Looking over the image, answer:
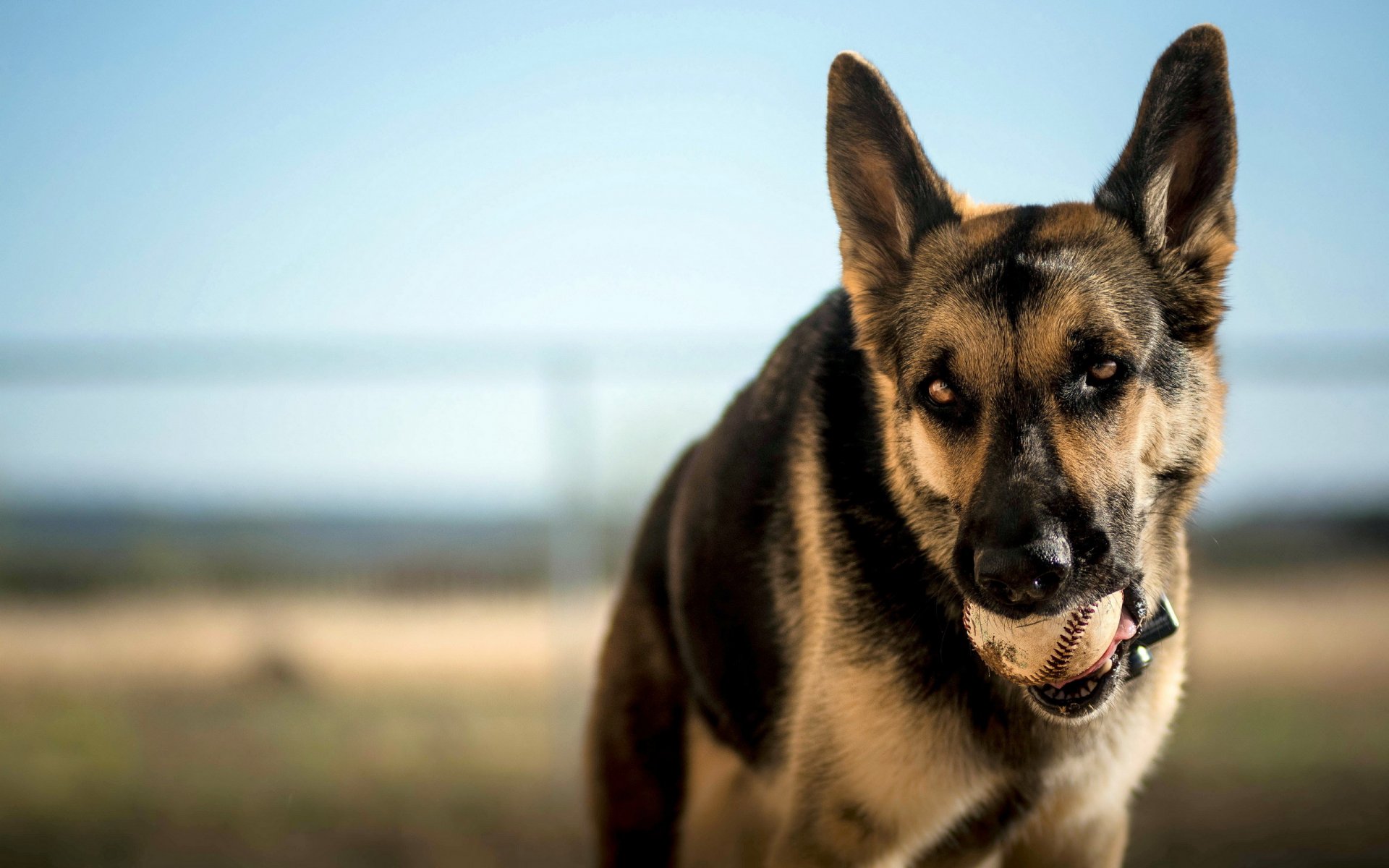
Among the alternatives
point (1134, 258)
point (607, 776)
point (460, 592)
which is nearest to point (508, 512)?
point (460, 592)

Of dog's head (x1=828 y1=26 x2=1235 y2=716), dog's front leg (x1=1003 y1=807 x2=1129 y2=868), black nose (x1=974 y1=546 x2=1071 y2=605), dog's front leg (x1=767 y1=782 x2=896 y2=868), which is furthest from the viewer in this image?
dog's front leg (x1=1003 y1=807 x2=1129 y2=868)

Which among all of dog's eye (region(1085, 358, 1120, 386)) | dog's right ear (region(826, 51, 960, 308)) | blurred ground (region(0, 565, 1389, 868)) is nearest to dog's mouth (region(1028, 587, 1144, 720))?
dog's eye (region(1085, 358, 1120, 386))

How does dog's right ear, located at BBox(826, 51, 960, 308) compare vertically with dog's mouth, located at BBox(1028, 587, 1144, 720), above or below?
above

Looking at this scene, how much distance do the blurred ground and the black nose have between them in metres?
4.02

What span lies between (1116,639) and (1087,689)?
13 cm

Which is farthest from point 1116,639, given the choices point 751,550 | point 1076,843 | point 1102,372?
point 751,550

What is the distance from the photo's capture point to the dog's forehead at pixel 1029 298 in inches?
86.1

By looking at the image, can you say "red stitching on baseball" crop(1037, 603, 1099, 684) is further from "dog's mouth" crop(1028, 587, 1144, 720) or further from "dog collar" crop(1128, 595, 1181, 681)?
"dog collar" crop(1128, 595, 1181, 681)

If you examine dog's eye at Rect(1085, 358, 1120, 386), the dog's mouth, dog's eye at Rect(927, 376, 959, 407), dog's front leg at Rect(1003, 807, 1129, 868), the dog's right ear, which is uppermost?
the dog's right ear

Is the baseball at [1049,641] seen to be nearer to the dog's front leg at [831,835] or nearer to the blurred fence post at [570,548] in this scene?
the dog's front leg at [831,835]

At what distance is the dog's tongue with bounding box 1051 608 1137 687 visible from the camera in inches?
83.9

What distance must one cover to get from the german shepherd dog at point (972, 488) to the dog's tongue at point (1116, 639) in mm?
Result: 31

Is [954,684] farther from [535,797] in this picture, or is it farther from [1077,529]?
[535,797]

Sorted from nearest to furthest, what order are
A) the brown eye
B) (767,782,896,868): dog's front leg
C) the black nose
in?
the black nose
the brown eye
(767,782,896,868): dog's front leg
